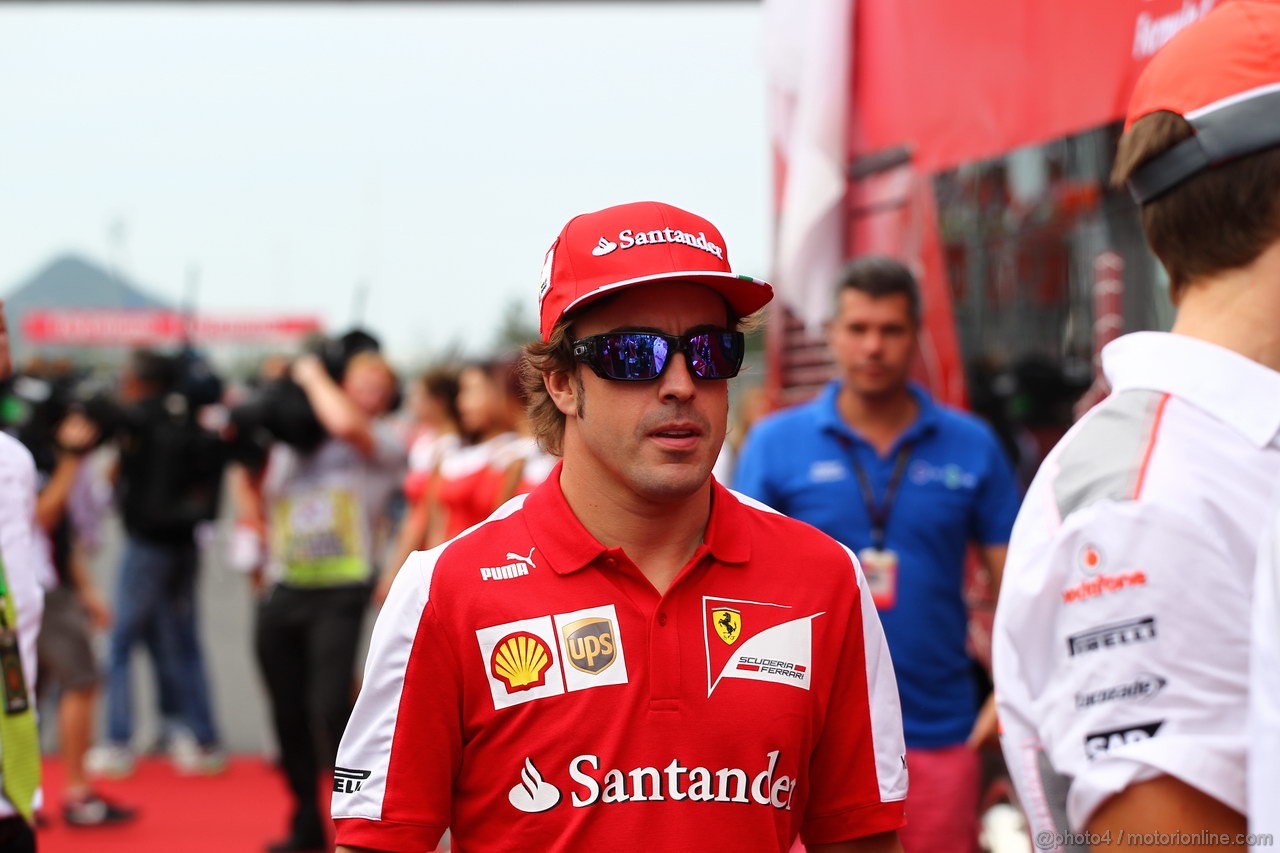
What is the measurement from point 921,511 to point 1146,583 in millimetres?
2800

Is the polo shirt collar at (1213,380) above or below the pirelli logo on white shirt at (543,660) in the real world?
above

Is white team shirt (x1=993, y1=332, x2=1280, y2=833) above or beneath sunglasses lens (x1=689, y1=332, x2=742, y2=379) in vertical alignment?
beneath

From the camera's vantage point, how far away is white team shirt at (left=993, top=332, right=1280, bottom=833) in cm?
178

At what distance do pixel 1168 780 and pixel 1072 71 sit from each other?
2.92 meters

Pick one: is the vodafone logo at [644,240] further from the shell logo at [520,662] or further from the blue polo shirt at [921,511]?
the blue polo shirt at [921,511]

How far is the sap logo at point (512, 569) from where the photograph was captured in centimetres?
241

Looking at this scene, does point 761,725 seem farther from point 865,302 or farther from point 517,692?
point 865,302

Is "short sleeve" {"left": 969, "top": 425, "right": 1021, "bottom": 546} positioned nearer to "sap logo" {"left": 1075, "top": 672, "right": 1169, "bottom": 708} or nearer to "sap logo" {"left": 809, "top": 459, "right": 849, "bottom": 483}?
"sap logo" {"left": 809, "top": 459, "right": 849, "bottom": 483}

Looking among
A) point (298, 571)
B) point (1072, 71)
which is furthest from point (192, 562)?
point (1072, 71)

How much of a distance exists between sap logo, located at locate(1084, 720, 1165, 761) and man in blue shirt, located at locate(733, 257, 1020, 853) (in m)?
2.68

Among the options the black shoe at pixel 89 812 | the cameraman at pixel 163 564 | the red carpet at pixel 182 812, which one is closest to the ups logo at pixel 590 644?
the red carpet at pixel 182 812

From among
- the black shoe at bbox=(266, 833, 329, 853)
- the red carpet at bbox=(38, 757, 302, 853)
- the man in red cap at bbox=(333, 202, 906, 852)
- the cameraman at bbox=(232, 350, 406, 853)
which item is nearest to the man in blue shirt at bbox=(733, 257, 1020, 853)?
the man in red cap at bbox=(333, 202, 906, 852)

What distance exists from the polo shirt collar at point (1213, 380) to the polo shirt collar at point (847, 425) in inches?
103

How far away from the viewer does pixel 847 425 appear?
4.72 meters
